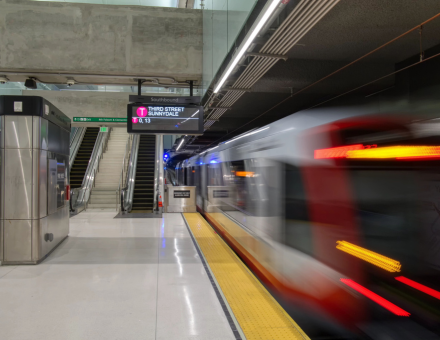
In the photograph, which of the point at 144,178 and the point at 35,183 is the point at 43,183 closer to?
the point at 35,183

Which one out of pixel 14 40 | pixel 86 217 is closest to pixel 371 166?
pixel 14 40

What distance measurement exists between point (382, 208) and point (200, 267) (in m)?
3.19

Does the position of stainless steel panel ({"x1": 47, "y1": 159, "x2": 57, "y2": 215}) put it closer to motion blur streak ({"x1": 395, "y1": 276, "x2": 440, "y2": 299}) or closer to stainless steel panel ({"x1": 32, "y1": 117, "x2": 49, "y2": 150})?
stainless steel panel ({"x1": 32, "y1": 117, "x2": 49, "y2": 150})

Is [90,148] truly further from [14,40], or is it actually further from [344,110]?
[344,110]

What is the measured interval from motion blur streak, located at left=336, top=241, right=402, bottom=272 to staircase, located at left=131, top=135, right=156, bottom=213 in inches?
420

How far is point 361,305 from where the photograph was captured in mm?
2508

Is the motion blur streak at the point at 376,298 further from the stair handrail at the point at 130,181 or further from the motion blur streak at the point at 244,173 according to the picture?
the stair handrail at the point at 130,181

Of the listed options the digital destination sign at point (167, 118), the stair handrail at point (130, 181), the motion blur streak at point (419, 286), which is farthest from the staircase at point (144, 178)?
the motion blur streak at point (419, 286)

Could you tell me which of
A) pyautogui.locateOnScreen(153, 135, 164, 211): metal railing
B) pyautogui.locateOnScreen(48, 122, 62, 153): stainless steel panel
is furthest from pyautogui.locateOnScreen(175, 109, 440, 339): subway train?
pyautogui.locateOnScreen(153, 135, 164, 211): metal railing

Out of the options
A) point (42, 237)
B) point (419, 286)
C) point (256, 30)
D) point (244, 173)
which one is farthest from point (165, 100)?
point (419, 286)

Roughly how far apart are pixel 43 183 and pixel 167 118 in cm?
267

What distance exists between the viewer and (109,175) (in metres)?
15.3

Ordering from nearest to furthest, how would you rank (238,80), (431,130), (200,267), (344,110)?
(431,130)
(344,110)
(200,267)
(238,80)

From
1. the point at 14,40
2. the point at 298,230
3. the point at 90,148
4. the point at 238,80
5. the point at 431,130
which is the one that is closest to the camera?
the point at 431,130
